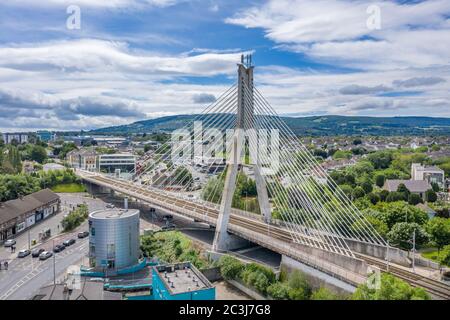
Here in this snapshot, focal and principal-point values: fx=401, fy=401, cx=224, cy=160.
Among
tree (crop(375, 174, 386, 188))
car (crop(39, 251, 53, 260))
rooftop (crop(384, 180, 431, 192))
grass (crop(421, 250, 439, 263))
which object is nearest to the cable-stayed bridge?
grass (crop(421, 250, 439, 263))

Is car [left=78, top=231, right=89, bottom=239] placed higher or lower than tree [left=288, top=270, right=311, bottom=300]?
lower

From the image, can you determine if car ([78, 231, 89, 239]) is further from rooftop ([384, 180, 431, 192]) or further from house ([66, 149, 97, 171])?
house ([66, 149, 97, 171])

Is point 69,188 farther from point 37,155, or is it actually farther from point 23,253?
point 23,253

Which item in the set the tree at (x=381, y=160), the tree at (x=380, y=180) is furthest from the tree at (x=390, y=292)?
the tree at (x=381, y=160)

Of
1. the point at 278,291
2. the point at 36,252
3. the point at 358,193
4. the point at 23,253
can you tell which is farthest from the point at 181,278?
the point at 358,193

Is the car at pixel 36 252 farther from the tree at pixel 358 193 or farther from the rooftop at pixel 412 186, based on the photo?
the rooftop at pixel 412 186
